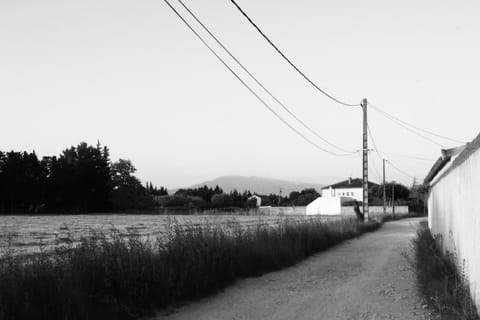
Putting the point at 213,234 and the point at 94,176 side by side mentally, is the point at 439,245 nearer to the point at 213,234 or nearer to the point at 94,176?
the point at 213,234

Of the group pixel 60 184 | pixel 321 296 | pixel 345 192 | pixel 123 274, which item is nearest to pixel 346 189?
pixel 345 192

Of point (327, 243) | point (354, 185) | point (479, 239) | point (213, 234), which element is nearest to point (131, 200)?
point (354, 185)

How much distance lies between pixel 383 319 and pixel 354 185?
12940cm

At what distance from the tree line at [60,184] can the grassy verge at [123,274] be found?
272ft

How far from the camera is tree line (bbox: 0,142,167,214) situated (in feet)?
306

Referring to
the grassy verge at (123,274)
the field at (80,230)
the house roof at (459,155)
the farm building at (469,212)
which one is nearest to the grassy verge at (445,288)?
the farm building at (469,212)

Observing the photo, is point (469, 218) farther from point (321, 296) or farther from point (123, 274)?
point (123, 274)

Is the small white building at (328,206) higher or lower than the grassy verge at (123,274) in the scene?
higher

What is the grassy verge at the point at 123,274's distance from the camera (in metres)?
7.54

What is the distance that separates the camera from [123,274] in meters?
9.12

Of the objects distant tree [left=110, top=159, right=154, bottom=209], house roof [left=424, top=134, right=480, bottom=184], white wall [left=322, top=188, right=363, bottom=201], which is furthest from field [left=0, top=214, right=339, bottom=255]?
white wall [left=322, top=188, right=363, bottom=201]

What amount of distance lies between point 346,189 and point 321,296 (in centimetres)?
12754

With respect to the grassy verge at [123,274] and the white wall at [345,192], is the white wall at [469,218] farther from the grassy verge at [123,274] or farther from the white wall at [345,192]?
the white wall at [345,192]

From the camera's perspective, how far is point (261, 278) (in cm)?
1302
